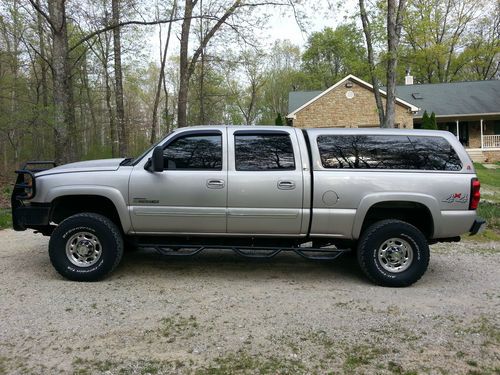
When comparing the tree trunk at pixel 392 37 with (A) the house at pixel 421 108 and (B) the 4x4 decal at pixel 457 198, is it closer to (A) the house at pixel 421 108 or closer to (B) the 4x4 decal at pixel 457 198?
(B) the 4x4 decal at pixel 457 198

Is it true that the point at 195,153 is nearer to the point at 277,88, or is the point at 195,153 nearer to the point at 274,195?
the point at 274,195

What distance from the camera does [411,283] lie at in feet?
16.9

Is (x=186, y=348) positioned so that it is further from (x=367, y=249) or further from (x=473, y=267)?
(x=473, y=267)

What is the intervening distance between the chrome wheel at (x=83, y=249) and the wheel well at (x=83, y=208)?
1.29ft

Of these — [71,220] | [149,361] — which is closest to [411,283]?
[149,361]

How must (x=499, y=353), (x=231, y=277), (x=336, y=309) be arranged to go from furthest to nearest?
(x=231, y=277), (x=336, y=309), (x=499, y=353)

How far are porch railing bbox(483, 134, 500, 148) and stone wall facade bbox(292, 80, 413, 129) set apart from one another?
6081 mm

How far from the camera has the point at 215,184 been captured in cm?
512

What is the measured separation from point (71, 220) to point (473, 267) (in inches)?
214

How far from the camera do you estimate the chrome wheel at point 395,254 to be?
516cm

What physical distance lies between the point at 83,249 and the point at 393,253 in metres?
3.74

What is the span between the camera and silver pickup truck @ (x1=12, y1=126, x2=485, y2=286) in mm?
5066

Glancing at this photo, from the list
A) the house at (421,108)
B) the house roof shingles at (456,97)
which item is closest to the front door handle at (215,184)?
the house at (421,108)

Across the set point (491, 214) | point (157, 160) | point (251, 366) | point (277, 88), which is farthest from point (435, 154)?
point (277, 88)
